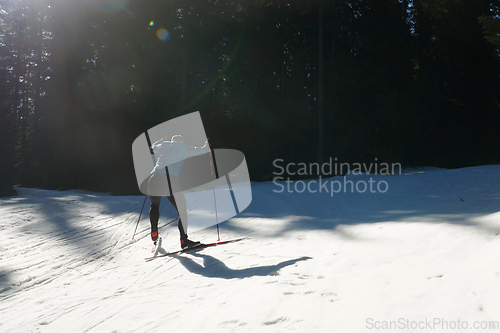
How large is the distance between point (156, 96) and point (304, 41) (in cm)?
1175

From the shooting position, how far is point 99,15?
69.7 ft

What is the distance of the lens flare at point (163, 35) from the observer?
20.6m

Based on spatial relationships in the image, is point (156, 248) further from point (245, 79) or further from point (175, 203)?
point (245, 79)

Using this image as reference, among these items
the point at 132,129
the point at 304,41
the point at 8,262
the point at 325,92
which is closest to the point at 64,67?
the point at 132,129

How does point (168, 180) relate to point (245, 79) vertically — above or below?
below

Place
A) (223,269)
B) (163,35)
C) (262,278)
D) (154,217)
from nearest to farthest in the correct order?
(262,278) < (223,269) < (154,217) < (163,35)

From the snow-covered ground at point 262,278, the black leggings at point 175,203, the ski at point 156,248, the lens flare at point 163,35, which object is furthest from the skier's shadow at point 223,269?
the lens flare at point 163,35

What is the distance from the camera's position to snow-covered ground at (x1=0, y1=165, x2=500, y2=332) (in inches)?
84.8

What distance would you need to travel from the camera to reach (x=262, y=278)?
125 inches

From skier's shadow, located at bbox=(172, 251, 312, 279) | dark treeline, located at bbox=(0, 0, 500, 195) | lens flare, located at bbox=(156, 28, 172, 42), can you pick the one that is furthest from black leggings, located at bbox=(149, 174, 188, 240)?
lens flare, located at bbox=(156, 28, 172, 42)

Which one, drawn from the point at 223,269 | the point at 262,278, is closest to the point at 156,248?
the point at 223,269

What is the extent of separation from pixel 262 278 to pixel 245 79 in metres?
22.3

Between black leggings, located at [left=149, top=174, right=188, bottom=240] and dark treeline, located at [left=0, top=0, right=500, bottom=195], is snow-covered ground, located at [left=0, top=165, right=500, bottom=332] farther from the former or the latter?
dark treeline, located at [left=0, top=0, right=500, bottom=195]

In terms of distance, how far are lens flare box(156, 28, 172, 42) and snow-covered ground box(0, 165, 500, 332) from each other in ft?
55.6
